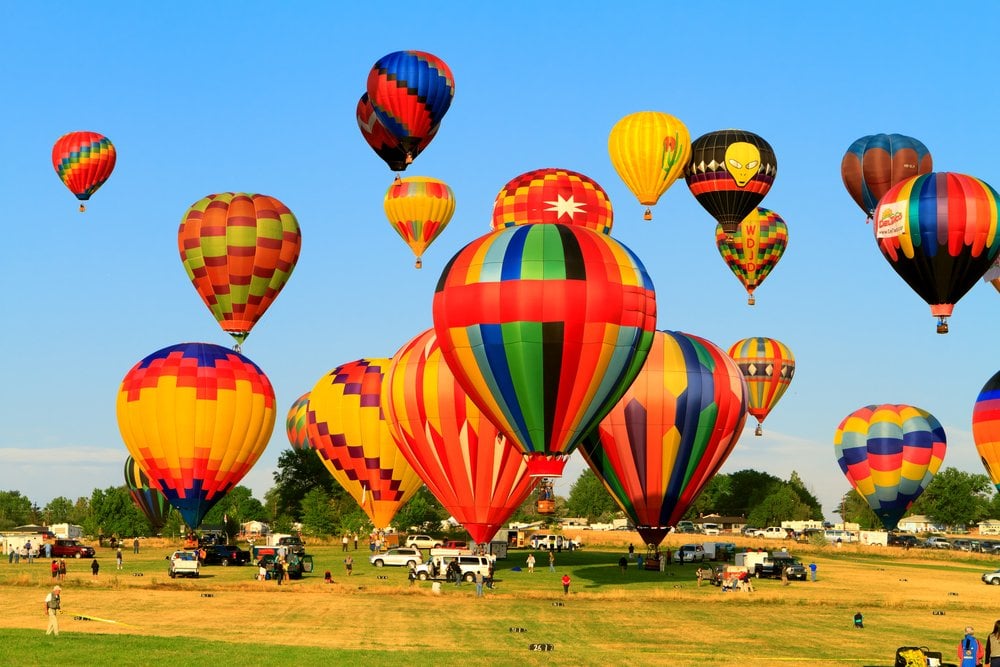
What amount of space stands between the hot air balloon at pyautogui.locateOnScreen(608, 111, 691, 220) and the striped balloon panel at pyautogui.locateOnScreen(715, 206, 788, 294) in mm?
16451

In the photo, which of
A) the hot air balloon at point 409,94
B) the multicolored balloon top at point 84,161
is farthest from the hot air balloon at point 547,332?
the multicolored balloon top at point 84,161

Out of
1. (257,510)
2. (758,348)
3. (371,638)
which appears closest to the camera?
(371,638)

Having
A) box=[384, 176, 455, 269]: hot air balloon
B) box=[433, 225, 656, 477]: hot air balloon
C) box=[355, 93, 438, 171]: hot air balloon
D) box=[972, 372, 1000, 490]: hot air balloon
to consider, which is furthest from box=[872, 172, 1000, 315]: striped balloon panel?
box=[384, 176, 455, 269]: hot air balloon

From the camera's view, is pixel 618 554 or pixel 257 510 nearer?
pixel 618 554

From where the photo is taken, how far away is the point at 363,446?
78.1 meters

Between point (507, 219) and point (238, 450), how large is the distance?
20.5 meters

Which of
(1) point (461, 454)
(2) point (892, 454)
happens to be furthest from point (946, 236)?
(1) point (461, 454)

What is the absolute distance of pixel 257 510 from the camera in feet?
545

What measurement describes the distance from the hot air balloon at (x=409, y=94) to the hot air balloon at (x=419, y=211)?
47.6 feet

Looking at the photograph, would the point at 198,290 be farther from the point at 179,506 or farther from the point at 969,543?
the point at 969,543

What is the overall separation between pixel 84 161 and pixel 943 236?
6067 cm

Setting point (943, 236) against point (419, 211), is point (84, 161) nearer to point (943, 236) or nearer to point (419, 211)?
point (419, 211)

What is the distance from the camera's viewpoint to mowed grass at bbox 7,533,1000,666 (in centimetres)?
3472

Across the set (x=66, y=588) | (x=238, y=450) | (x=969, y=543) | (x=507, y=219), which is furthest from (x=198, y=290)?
(x=969, y=543)
